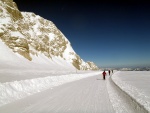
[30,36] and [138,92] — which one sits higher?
[30,36]

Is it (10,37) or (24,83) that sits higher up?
(10,37)

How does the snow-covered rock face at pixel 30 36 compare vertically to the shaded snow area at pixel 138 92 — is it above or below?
above

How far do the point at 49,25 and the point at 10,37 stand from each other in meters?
66.1

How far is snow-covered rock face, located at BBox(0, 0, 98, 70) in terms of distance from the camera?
270 feet

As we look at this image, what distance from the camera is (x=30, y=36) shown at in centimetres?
10631

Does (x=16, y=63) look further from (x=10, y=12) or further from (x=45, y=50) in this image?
(x=45, y=50)

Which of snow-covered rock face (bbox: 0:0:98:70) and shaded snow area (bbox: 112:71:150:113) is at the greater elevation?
snow-covered rock face (bbox: 0:0:98:70)

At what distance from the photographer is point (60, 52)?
135000 millimetres

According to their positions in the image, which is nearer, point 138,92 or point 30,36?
point 138,92

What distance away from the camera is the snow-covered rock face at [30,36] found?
270 ft

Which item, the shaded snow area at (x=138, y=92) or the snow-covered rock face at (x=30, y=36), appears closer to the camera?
the shaded snow area at (x=138, y=92)

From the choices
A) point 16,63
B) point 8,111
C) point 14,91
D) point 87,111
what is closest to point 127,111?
point 87,111

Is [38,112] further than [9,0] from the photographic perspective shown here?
No

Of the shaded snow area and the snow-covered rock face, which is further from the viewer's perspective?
the snow-covered rock face
